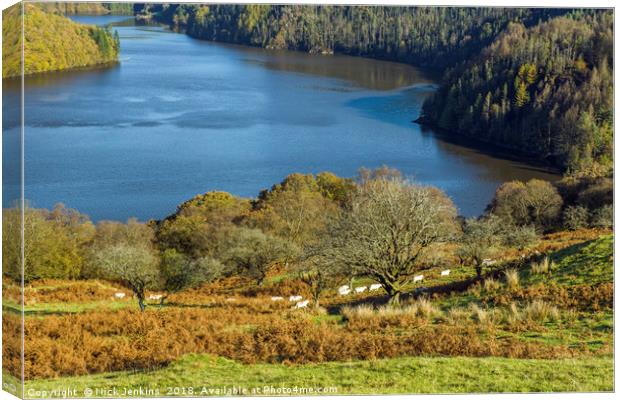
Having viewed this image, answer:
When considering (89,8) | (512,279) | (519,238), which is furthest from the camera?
(519,238)

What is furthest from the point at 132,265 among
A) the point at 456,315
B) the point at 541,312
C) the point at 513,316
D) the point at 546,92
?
the point at 546,92

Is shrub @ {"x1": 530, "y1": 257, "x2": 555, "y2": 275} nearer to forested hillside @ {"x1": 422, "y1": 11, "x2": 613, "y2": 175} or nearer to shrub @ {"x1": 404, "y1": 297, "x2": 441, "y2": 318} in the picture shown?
shrub @ {"x1": 404, "y1": 297, "x2": 441, "y2": 318}

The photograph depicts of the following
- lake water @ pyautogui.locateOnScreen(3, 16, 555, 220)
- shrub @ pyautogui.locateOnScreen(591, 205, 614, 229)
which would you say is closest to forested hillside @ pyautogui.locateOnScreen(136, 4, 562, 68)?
lake water @ pyautogui.locateOnScreen(3, 16, 555, 220)

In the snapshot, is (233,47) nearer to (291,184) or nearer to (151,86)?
(291,184)

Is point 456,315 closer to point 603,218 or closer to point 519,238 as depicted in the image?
point 519,238

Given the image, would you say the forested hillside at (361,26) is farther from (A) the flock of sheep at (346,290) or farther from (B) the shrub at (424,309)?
(A) the flock of sheep at (346,290)

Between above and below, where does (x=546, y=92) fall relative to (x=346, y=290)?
above
